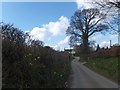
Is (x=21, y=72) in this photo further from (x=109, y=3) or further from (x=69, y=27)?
(x=69, y=27)

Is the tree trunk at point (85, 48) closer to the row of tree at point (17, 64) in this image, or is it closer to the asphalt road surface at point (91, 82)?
the asphalt road surface at point (91, 82)

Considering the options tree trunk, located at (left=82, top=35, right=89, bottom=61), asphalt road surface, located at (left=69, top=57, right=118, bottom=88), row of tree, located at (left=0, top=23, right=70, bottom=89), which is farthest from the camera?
tree trunk, located at (left=82, top=35, right=89, bottom=61)

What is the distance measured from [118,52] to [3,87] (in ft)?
111

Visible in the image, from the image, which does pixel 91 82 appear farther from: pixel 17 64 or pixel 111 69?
pixel 17 64

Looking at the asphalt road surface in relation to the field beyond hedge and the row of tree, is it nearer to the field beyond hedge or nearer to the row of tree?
the field beyond hedge

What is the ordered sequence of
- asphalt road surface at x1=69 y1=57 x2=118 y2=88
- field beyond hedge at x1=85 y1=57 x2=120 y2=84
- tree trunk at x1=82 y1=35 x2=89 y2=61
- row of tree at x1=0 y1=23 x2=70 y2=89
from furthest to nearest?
tree trunk at x1=82 y1=35 x2=89 y2=61 → field beyond hedge at x1=85 y1=57 x2=120 y2=84 → asphalt road surface at x1=69 y1=57 x2=118 y2=88 → row of tree at x1=0 y1=23 x2=70 y2=89

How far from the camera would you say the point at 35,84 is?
12.6 m

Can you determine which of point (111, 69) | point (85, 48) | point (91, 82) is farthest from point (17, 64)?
point (85, 48)

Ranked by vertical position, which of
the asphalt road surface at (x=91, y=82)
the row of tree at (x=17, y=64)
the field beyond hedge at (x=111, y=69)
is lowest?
the asphalt road surface at (x=91, y=82)

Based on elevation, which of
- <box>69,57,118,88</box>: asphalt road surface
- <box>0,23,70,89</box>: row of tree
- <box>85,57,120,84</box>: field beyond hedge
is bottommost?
<box>69,57,118,88</box>: asphalt road surface

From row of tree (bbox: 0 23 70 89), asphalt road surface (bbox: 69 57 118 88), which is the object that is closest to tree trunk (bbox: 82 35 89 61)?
asphalt road surface (bbox: 69 57 118 88)

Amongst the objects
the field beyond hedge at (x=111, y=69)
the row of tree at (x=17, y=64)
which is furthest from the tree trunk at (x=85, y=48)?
the row of tree at (x=17, y=64)

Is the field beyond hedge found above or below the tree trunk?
below

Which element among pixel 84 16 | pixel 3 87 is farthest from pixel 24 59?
pixel 84 16
